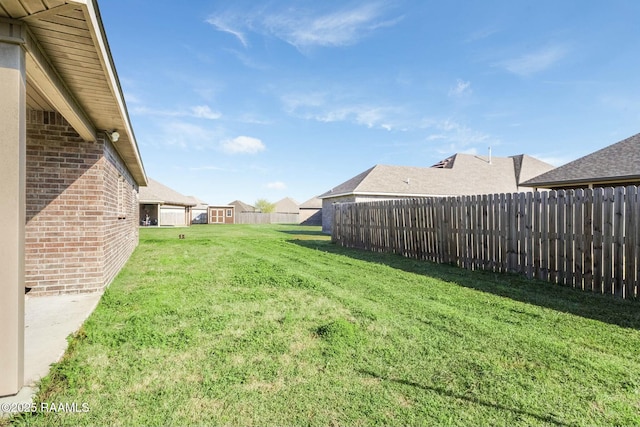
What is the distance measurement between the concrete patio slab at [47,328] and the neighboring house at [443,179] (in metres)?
16.7

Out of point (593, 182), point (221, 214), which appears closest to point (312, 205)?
point (221, 214)

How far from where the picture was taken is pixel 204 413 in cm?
205

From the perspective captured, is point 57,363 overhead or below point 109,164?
below

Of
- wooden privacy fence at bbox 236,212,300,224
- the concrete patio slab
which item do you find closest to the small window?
the concrete patio slab

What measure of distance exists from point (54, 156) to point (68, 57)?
Answer: 2.76 meters

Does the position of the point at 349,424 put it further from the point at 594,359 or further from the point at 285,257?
the point at 285,257

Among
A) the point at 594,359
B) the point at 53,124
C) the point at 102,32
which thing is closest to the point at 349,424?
the point at 594,359

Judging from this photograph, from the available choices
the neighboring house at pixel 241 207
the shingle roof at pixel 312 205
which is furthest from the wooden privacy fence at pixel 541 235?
the neighboring house at pixel 241 207

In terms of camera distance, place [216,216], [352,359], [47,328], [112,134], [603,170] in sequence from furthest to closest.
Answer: [216,216] < [603,170] < [112,134] < [47,328] < [352,359]

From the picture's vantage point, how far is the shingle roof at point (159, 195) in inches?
1152

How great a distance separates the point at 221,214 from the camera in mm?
44719

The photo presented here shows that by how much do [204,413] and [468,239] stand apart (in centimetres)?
698

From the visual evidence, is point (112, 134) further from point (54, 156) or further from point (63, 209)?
point (63, 209)

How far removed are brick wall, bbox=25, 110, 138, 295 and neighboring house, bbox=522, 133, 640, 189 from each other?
15413mm
